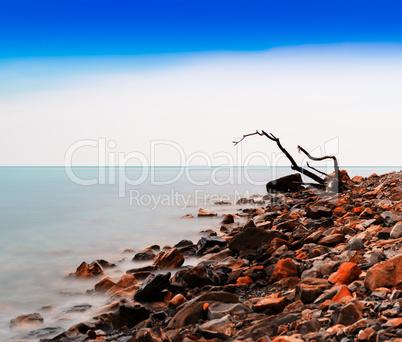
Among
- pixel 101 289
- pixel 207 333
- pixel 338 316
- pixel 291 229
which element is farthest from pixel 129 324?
pixel 291 229

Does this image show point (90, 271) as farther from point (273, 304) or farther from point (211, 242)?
point (273, 304)

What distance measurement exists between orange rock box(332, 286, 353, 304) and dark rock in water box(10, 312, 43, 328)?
12.8ft

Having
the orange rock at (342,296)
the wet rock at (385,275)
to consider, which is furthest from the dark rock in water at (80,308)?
the wet rock at (385,275)

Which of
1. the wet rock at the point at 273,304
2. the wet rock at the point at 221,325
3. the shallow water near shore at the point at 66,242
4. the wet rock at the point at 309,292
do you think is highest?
the wet rock at the point at 309,292

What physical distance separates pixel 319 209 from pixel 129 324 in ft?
19.9

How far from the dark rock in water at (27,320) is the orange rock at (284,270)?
3.20 meters

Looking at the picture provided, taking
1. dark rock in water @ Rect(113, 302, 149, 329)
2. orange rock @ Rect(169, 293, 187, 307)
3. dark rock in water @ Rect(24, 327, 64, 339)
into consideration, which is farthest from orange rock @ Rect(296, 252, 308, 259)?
dark rock in water @ Rect(24, 327, 64, 339)

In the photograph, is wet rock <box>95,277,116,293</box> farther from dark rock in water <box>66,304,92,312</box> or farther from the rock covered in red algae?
dark rock in water <box>66,304,92,312</box>

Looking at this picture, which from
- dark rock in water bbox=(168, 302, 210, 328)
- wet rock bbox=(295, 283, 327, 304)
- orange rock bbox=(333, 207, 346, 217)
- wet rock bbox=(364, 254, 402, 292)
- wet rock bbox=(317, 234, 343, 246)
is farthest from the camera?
orange rock bbox=(333, 207, 346, 217)

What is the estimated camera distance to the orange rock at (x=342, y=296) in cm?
317

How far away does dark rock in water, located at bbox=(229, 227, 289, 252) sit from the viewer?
6867 millimetres

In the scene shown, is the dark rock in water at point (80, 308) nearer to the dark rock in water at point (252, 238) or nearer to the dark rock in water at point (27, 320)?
the dark rock in water at point (27, 320)

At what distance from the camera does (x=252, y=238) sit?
6938 mm

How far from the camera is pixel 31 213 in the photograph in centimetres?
1733
